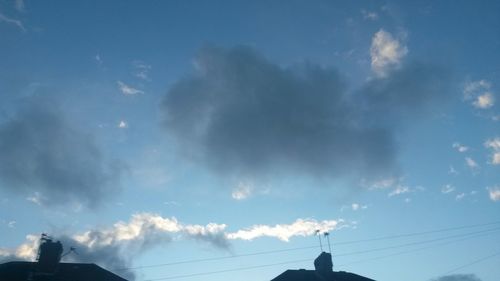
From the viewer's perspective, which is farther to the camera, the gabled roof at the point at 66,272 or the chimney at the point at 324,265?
the chimney at the point at 324,265

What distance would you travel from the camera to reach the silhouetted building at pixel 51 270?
29.4 m

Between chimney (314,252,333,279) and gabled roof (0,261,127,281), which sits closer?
gabled roof (0,261,127,281)

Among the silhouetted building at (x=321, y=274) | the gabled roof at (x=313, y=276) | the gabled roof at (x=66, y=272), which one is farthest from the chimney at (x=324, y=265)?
the gabled roof at (x=66, y=272)

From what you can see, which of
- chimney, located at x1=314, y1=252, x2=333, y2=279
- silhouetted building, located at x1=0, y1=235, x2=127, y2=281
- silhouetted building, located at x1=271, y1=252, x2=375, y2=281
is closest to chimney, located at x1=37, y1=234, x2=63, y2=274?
silhouetted building, located at x1=0, y1=235, x2=127, y2=281

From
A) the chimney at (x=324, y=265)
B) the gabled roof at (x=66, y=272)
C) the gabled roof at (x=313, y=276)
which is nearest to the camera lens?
the gabled roof at (x=66, y=272)

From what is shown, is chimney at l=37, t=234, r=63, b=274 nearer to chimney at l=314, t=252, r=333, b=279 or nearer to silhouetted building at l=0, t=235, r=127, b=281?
silhouetted building at l=0, t=235, r=127, b=281

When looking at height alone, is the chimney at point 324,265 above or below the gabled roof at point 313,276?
above

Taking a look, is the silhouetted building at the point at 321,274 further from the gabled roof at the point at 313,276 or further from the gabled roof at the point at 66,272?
the gabled roof at the point at 66,272

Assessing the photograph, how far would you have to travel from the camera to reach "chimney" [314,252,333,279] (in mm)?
35287

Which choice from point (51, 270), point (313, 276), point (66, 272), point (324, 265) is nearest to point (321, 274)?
point (313, 276)

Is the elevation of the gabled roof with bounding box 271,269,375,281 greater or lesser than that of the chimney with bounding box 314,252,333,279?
lesser

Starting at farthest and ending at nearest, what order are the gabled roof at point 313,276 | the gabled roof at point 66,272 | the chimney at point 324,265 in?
the chimney at point 324,265
the gabled roof at point 313,276
the gabled roof at point 66,272

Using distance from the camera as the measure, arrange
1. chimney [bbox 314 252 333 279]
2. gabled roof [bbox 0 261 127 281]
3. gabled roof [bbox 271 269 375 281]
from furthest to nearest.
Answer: chimney [bbox 314 252 333 279] → gabled roof [bbox 271 269 375 281] → gabled roof [bbox 0 261 127 281]

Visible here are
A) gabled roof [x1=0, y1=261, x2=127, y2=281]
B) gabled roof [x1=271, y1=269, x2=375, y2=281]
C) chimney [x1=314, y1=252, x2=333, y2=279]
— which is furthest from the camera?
chimney [x1=314, y1=252, x2=333, y2=279]
